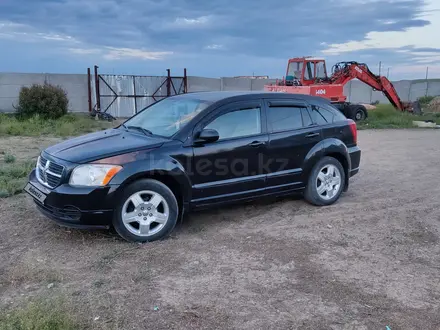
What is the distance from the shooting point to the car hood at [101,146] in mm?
4750

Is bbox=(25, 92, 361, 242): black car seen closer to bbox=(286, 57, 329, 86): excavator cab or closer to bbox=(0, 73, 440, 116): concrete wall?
bbox=(286, 57, 329, 86): excavator cab

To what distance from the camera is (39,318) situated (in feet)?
10.6

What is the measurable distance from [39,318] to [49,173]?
6.70 ft

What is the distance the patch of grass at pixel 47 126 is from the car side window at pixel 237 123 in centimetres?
982

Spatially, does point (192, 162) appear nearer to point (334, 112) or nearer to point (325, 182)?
point (325, 182)

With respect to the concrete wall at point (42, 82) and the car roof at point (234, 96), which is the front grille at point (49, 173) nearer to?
the car roof at point (234, 96)

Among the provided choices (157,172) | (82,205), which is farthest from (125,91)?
(82,205)

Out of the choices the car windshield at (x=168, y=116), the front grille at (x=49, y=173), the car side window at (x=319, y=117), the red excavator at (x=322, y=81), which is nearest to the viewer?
the front grille at (x=49, y=173)

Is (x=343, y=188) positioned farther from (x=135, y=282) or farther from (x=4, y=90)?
(x=4, y=90)

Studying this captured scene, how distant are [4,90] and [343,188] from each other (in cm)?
1756

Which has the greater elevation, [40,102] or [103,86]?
[103,86]

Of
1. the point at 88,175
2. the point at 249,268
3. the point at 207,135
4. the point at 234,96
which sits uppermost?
the point at 234,96

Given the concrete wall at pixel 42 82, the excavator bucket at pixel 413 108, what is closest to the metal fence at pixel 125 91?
the concrete wall at pixel 42 82

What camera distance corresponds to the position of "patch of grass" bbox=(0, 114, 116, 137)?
14.2 m
